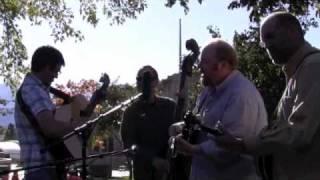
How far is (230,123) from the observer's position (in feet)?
16.2

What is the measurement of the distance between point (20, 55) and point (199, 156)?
559 inches

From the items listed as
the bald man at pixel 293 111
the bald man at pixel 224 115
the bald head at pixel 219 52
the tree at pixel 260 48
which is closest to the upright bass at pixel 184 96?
the bald man at pixel 224 115

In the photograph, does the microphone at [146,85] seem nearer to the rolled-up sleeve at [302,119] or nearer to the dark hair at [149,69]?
the dark hair at [149,69]

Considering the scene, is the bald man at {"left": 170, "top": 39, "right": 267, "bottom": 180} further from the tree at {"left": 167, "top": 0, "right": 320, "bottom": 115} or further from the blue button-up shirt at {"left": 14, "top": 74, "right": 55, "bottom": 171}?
the tree at {"left": 167, "top": 0, "right": 320, "bottom": 115}

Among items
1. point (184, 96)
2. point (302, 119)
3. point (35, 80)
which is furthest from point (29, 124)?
point (302, 119)

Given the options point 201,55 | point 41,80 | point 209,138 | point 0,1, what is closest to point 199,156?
point 209,138

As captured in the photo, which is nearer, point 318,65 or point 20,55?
point 318,65

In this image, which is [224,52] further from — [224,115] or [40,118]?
[40,118]

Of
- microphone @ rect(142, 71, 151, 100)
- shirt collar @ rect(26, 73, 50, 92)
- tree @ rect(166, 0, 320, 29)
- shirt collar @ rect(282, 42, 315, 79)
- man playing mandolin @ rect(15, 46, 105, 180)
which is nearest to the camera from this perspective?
shirt collar @ rect(282, 42, 315, 79)

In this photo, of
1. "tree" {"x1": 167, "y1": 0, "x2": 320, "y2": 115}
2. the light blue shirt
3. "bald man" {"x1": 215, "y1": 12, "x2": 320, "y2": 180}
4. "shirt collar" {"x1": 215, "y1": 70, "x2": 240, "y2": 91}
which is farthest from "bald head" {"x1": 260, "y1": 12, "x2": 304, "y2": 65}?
"tree" {"x1": 167, "y1": 0, "x2": 320, "y2": 115}

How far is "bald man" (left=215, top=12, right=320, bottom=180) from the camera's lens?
393 cm

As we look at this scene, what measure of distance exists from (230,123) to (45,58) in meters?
1.82

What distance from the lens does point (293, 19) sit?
423 cm

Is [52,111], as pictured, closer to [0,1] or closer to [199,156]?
[199,156]
